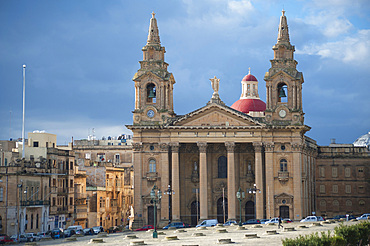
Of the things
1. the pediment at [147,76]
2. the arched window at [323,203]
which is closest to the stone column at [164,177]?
the pediment at [147,76]

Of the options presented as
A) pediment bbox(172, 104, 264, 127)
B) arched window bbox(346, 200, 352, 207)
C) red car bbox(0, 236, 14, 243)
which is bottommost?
red car bbox(0, 236, 14, 243)

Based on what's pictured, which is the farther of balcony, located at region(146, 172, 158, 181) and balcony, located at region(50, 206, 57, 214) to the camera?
balcony, located at region(146, 172, 158, 181)

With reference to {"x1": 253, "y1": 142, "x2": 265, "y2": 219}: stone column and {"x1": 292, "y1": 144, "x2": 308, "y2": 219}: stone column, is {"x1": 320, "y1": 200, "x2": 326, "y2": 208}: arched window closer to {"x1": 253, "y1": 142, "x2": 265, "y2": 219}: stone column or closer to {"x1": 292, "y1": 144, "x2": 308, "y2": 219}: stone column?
{"x1": 292, "y1": 144, "x2": 308, "y2": 219}: stone column

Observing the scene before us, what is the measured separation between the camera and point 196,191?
11162 centimetres

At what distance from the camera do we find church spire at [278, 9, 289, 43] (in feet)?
366

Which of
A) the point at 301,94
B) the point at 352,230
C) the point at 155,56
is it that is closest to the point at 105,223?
the point at 155,56

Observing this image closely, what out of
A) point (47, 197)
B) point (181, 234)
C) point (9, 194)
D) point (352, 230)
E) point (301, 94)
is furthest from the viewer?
point (301, 94)

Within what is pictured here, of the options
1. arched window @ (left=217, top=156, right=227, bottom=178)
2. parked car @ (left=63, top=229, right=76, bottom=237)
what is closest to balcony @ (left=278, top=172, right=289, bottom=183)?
arched window @ (left=217, top=156, right=227, bottom=178)

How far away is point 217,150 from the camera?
11225cm

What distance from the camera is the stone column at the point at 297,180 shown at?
106562 millimetres

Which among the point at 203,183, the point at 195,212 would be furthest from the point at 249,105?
the point at 203,183

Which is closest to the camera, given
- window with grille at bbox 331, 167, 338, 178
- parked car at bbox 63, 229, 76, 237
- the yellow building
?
parked car at bbox 63, 229, 76, 237

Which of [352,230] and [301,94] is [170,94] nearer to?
[301,94]

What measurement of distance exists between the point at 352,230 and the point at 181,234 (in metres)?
27.3
